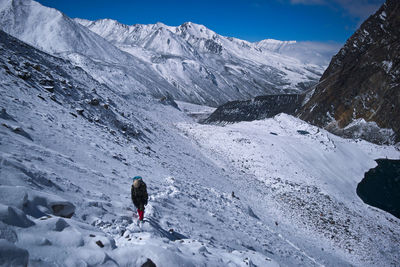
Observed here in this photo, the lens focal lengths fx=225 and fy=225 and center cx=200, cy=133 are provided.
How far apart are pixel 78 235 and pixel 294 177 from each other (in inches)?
932

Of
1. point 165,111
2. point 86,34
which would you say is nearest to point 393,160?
point 165,111

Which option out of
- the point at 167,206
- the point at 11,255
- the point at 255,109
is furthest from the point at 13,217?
the point at 255,109

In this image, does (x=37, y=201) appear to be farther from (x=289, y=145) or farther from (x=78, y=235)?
(x=289, y=145)

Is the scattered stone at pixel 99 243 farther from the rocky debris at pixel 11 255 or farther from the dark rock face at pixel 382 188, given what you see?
the dark rock face at pixel 382 188

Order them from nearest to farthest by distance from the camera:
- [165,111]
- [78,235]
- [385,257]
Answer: [78,235] → [385,257] → [165,111]

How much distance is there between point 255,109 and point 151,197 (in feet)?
254

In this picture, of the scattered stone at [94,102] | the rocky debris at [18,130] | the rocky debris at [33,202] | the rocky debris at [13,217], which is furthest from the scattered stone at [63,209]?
the scattered stone at [94,102]

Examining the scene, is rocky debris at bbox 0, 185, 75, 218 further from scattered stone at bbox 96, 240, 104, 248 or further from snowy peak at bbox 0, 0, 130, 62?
snowy peak at bbox 0, 0, 130, 62

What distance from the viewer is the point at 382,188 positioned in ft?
91.6

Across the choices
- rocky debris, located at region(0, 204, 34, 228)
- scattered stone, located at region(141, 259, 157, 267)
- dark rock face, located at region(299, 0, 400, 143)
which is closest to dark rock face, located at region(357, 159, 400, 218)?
dark rock face, located at region(299, 0, 400, 143)

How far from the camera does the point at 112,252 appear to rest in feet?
14.2

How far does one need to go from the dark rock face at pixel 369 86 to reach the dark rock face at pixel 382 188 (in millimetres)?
22031

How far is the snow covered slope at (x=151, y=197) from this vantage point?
432 centimetres

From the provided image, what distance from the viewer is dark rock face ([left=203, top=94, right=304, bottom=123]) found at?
78.1m
